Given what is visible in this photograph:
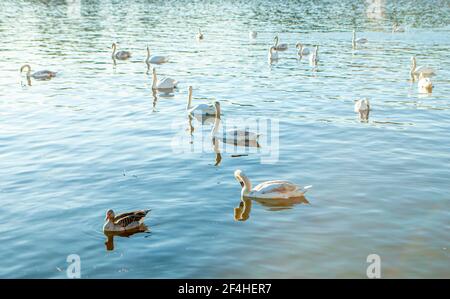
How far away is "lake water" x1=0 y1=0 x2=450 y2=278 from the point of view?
15734 millimetres

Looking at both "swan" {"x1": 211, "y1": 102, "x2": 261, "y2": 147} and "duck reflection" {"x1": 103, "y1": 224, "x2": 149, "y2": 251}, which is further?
"swan" {"x1": 211, "y1": 102, "x2": 261, "y2": 147}

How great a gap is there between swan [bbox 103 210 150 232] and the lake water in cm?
36

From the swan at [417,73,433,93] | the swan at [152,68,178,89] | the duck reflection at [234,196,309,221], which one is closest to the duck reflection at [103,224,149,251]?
the duck reflection at [234,196,309,221]

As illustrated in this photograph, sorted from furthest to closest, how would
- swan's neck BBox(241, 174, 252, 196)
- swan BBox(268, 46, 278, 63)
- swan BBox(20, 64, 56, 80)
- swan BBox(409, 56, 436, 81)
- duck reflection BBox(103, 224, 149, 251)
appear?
swan BBox(268, 46, 278, 63), swan BBox(20, 64, 56, 80), swan BBox(409, 56, 436, 81), swan's neck BBox(241, 174, 252, 196), duck reflection BBox(103, 224, 149, 251)

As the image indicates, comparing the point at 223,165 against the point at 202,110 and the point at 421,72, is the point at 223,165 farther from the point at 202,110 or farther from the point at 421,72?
the point at 421,72

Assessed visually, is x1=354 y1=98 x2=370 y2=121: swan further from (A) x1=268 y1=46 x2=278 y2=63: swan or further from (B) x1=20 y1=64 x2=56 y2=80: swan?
(B) x1=20 y1=64 x2=56 y2=80: swan

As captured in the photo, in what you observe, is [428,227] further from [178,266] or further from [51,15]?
[51,15]

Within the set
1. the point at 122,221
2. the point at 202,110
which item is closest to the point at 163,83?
the point at 202,110

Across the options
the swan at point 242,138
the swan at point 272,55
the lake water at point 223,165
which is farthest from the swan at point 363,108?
the swan at point 272,55

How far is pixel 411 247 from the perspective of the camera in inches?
632

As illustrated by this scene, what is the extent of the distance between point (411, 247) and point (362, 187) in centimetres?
469

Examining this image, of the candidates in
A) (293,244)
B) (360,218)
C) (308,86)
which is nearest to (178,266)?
(293,244)

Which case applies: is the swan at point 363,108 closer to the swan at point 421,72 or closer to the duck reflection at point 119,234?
the swan at point 421,72

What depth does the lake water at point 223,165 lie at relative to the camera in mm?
15734
